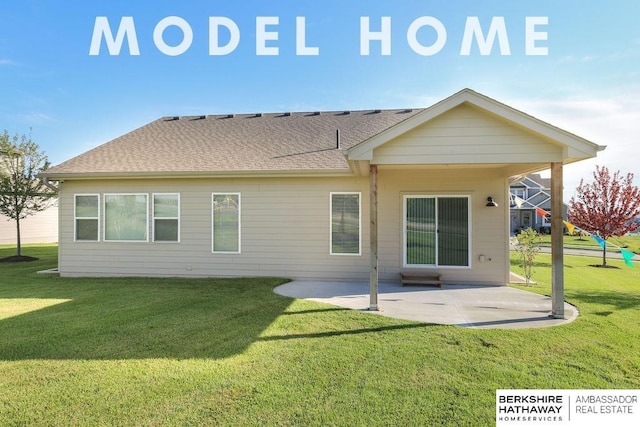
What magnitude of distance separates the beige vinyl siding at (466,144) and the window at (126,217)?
7.08m

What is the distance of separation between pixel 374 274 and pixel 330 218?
3025 millimetres

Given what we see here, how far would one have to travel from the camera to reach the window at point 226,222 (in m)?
8.69

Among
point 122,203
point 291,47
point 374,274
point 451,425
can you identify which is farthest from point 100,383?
point 291,47

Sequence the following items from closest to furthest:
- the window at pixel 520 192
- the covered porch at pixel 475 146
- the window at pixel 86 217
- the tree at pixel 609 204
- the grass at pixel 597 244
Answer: the covered porch at pixel 475 146, the window at pixel 86 217, the tree at pixel 609 204, the grass at pixel 597 244, the window at pixel 520 192

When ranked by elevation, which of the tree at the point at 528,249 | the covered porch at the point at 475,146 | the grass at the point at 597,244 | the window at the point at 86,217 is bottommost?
the grass at the point at 597,244

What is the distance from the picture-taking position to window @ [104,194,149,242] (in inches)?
354

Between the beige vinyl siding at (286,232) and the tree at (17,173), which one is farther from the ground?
the tree at (17,173)

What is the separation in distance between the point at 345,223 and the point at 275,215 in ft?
6.28

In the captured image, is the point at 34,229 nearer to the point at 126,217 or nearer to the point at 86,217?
the point at 86,217

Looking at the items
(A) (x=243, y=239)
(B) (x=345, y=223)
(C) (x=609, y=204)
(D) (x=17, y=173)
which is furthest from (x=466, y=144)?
(D) (x=17, y=173)

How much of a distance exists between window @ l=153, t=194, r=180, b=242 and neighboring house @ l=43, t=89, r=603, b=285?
3 centimetres

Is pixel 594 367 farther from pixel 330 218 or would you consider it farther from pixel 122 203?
pixel 122 203

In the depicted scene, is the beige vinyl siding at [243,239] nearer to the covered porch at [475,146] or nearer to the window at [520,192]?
the covered porch at [475,146]

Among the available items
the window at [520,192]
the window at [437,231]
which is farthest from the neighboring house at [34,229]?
the window at [520,192]
